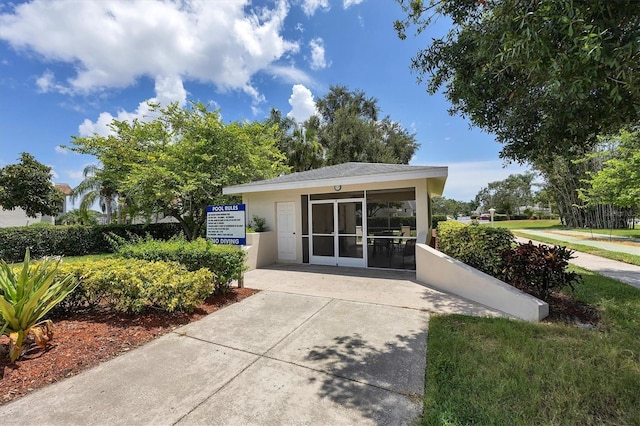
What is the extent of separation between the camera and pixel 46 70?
1052 cm

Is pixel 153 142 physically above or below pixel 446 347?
above

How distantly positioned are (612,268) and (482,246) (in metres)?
6.12

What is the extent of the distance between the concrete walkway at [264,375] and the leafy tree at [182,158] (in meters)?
8.91

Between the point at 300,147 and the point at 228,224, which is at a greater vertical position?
the point at 300,147

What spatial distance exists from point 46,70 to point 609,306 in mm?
18164

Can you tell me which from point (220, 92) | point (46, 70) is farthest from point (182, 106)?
point (46, 70)

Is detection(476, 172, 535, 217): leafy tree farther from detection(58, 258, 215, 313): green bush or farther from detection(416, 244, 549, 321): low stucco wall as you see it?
detection(58, 258, 215, 313): green bush

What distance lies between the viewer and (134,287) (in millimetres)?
4398

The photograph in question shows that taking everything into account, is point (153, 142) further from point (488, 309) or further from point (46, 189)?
point (488, 309)

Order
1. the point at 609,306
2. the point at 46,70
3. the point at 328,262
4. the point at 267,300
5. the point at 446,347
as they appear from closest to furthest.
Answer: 1. the point at 446,347
2. the point at 609,306
3. the point at 267,300
4. the point at 328,262
5. the point at 46,70

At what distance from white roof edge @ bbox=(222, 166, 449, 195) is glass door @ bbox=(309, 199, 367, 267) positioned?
1.07m

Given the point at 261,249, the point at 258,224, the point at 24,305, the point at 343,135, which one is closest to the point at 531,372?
the point at 24,305

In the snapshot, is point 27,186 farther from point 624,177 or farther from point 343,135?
point 624,177

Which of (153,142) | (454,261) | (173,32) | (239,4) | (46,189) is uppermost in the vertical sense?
(239,4)
